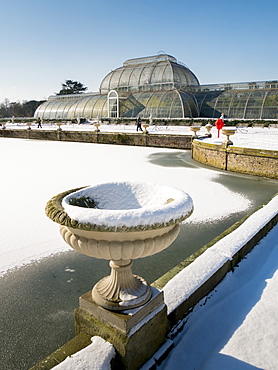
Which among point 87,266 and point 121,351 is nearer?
point 121,351

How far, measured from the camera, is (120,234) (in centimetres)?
210

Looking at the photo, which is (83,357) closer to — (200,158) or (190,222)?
(190,222)

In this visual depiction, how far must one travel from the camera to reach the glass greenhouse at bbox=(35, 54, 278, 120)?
33438mm

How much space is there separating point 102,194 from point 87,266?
207 centimetres

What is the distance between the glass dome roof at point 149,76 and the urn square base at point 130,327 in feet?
138

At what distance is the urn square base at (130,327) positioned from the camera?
83.7 inches

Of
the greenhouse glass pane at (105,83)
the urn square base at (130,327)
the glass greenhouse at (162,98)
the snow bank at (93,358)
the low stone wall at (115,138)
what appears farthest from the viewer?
the greenhouse glass pane at (105,83)

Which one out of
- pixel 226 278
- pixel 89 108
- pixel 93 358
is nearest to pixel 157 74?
pixel 89 108

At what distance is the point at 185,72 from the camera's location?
44.8 m

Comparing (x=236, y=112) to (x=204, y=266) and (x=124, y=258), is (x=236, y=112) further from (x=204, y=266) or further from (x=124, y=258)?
(x=124, y=258)

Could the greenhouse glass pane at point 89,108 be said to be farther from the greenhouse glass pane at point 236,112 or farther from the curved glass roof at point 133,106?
the greenhouse glass pane at point 236,112

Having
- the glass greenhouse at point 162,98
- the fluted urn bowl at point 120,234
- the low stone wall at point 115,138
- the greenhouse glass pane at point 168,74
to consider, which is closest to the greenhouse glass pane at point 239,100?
the glass greenhouse at point 162,98

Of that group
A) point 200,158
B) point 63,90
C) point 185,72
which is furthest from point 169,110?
point 63,90

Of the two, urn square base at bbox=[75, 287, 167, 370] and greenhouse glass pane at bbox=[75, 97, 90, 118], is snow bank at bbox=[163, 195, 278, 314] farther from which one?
greenhouse glass pane at bbox=[75, 97, 90, 118]
